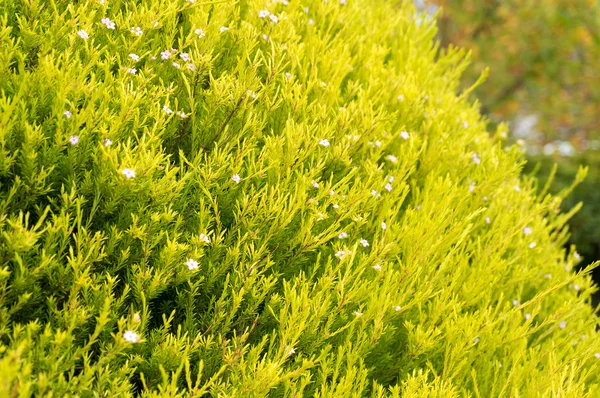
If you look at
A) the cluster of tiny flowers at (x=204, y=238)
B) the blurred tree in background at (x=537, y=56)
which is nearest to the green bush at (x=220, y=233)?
the cluster of tiny flowers at (x=204, y=238)

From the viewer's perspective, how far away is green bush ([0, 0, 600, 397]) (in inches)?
68.0

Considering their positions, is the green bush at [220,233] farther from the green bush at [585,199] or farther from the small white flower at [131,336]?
the green bush at [585,199]

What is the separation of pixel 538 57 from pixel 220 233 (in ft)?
41.3

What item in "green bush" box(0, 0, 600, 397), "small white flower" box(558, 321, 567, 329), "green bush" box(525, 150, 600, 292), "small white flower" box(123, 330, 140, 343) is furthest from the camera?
"green bush" box(525, 150, 600, 292)

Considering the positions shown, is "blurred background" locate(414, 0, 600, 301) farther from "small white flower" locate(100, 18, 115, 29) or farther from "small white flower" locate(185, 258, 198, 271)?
"small white flower" locate(185, 258, 198, 271)

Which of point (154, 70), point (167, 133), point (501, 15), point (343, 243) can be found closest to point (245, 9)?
point (154, 70)

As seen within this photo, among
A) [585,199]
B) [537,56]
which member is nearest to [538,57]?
[537,56]

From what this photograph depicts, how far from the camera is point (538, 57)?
12.9 metres

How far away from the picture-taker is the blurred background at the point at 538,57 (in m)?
11.9

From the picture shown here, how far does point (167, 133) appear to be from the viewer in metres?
2.12

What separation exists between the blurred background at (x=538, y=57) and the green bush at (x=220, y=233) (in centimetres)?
912

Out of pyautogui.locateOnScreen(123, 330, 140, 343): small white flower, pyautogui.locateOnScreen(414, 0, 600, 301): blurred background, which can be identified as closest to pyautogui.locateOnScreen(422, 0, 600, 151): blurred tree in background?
pyautogui.locateOnScreen(414, 0, 600, 301): blurred background

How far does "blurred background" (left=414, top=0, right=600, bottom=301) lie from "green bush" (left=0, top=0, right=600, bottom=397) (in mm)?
9122

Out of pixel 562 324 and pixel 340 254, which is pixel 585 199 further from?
pixel 340 254
